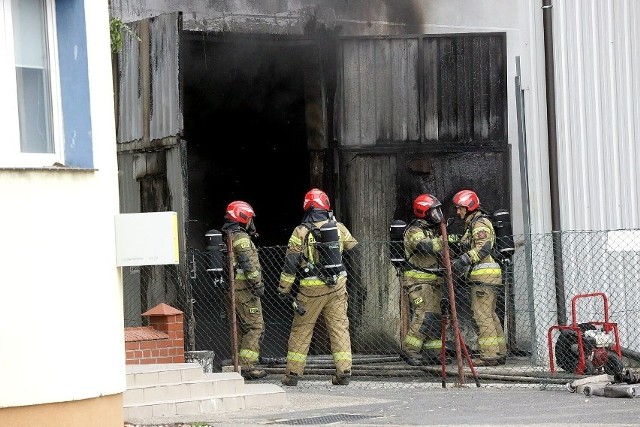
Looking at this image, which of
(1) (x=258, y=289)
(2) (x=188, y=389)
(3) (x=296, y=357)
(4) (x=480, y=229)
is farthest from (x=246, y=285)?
(2) (x=188, y=389)

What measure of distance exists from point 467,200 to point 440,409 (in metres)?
3.94

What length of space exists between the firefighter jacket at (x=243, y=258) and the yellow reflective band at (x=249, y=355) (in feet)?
2.19

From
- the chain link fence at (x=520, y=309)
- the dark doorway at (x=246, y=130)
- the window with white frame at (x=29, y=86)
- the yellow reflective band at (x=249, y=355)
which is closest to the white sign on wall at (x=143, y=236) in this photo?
the window with white frame at (x=29, y=86)

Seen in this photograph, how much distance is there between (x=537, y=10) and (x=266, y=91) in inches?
181

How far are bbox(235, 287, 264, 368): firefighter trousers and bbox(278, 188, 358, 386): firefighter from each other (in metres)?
1.04

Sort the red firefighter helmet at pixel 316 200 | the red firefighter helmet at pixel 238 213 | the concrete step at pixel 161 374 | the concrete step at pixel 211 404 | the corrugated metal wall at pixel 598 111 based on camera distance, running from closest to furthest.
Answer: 1. the concrete step at pixel 211 404
2. the concrete step at pixel 161 374
3. the red firefighter helmet at pixel 316 200
4. the corrugated metal wall at pixel 598 111
5. the red firefighter helmet at pixel 238 213

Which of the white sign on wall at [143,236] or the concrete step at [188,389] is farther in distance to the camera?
the concrete step at [188,389]

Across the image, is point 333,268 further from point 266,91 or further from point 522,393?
point 266,91

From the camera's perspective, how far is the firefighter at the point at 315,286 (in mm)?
12258

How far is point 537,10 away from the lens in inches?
520

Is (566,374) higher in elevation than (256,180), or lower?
lower

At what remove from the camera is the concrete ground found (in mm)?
9148

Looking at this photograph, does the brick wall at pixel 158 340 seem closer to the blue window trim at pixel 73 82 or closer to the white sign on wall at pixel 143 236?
the white sign on wall at pixel 143 236

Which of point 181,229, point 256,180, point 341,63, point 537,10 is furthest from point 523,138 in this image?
point 256,180
